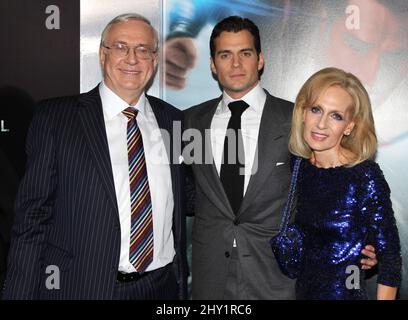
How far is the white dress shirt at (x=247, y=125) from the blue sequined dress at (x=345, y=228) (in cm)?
50

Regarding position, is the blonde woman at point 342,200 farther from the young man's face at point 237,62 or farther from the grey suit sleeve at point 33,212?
the grey suit sleeve at point 33,212

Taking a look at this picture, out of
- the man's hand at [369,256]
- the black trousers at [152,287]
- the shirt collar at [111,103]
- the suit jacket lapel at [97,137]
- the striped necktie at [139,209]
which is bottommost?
the black trousers at [152,287]

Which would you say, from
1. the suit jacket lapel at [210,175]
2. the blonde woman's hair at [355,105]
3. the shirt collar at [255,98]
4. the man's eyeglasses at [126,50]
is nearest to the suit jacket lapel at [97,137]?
the man's eyeglasses at [126,50]

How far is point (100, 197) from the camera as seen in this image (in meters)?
2.34

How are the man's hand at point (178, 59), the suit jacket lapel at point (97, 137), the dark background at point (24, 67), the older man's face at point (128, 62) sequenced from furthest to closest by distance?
1. the man's hand at point (178, 59)
2. the dark background at point (24, 67)
3. the older man's face at point (128, 62)
4. the suit jacket lapel at point (97, 137)

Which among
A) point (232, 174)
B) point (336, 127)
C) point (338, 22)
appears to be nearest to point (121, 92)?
point (232, 174)

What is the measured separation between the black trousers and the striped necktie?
0.07m

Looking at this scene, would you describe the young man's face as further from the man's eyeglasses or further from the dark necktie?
the man's eyeglasses

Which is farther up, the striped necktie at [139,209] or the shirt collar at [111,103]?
the shirt collar at [111,103]

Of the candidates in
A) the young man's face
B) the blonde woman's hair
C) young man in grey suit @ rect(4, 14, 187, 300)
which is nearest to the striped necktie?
young man in grey suit @ rect(4, 14, 187, 300)

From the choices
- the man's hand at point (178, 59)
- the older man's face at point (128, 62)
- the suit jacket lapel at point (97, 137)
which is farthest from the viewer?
the man's hand at point (178, 59)

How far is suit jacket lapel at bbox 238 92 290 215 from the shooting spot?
2.70 metres

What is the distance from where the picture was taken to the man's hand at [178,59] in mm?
3691

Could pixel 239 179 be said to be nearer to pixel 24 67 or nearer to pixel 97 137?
pixel 97 137
